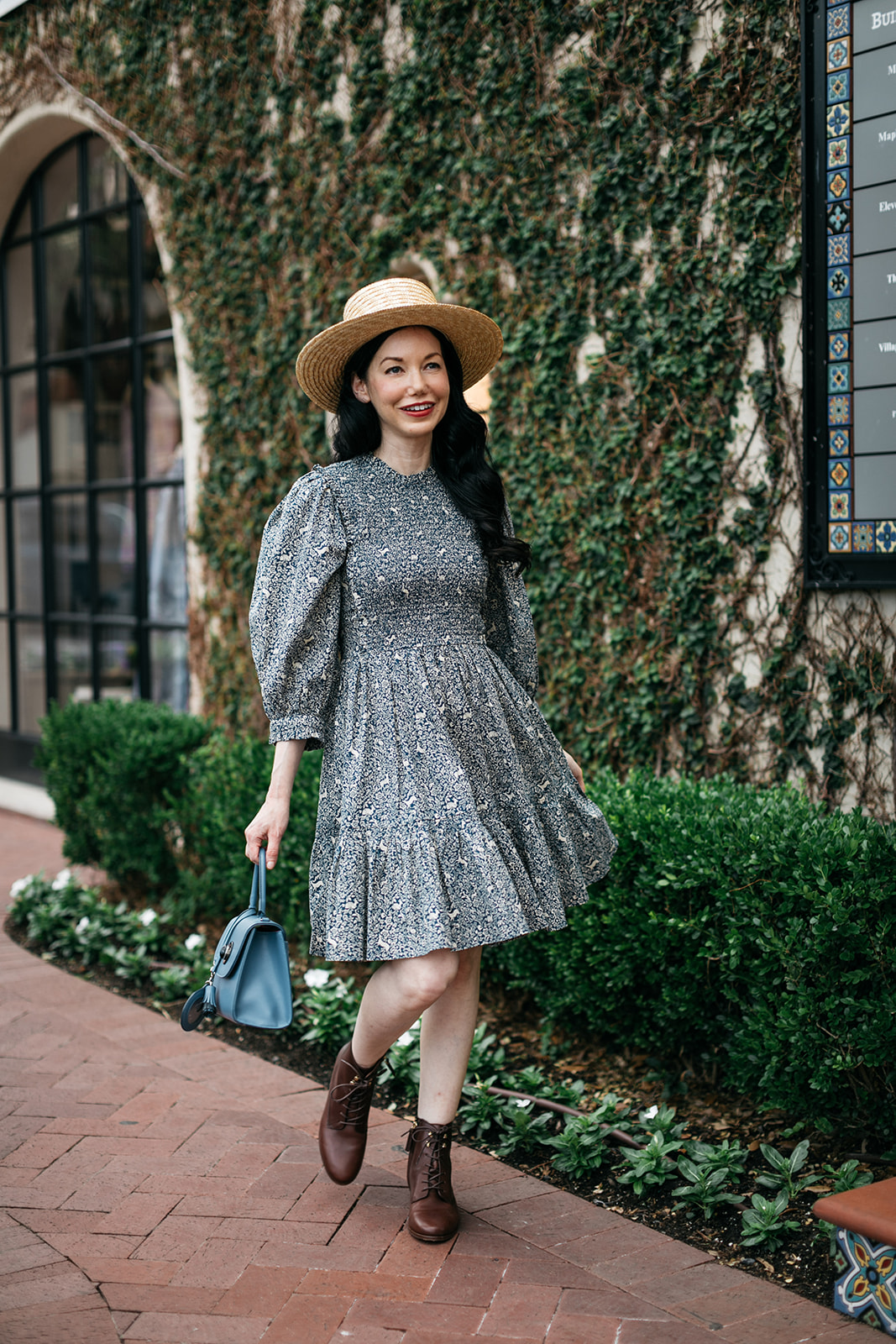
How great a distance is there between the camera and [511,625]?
2777mm

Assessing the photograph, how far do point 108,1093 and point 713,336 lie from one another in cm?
Result: 286

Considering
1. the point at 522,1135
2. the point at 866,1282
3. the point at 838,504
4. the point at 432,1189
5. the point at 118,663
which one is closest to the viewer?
the point at 866,1282

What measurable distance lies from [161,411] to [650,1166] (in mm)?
5439

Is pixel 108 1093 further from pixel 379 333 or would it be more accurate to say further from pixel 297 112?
pixel 297 112

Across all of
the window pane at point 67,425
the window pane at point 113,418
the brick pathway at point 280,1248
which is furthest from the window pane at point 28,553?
the brick pathway at point 280,1248

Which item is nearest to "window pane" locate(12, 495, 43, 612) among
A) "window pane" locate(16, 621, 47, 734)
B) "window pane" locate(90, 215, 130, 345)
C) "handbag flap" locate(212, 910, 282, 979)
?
"window pane" locate(16, 621, 47, 734)

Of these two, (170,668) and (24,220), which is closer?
(170,668)

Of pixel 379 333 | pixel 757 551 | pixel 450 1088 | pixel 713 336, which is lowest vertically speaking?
Result: pixel 450 1088

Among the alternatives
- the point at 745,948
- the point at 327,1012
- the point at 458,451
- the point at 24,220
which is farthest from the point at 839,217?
the point at 24,220

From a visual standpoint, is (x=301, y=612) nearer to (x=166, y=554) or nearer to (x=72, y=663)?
(x=166, y=554)

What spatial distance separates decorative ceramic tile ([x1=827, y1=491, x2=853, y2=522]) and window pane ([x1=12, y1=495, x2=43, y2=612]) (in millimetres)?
5861

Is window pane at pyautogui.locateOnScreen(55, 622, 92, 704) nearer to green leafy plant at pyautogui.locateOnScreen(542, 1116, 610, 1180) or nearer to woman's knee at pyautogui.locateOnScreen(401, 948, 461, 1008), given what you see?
green leafy plant at pyautogui.locateOnScreen(542, 1116, 610, 1180)

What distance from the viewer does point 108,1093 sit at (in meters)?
3.31

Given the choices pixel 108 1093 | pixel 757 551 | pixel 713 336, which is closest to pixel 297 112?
pixel 713 336
